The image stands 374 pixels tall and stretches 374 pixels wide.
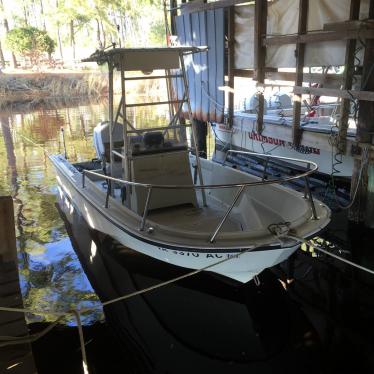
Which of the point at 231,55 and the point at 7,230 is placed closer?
the point at 7,230

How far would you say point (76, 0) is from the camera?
38469 mm

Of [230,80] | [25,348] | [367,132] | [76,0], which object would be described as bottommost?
[25,348]

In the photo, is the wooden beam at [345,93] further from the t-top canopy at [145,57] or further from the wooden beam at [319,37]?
the t-top canopy at [145,57]

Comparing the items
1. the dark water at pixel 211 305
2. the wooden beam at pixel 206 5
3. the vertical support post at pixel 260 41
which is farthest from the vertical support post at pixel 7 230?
the wooden beam at pixel 206 5

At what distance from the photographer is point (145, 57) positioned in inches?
222

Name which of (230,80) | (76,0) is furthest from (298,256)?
(76,0)

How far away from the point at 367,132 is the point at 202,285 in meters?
3.52

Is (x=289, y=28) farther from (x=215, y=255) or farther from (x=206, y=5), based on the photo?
(x=215, y=255)

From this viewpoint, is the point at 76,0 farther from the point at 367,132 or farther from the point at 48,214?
the point at 367,132

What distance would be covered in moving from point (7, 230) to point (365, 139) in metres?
5.36

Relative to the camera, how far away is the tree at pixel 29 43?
1294 inches

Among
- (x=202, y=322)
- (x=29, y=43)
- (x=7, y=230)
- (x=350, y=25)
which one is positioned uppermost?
(x=29, y=43)

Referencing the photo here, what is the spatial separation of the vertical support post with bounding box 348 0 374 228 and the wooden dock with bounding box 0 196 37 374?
17.4 feet

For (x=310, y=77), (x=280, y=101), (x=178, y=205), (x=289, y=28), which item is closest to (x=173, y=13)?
(x=280, y=101)
